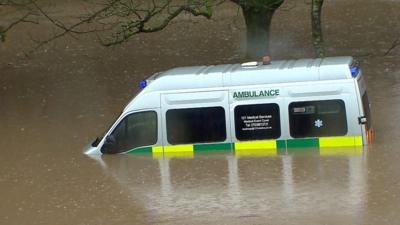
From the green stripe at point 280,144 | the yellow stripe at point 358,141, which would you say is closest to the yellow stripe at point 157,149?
the green stripe at point 280,144

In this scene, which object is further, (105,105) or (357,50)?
(357,50)

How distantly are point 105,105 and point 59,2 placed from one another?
743 inches

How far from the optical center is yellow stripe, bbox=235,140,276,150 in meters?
11.6

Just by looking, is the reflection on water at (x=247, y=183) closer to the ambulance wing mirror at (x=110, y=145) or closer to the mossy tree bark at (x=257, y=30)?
the ambulance wing mirror at (x=110, y=145)

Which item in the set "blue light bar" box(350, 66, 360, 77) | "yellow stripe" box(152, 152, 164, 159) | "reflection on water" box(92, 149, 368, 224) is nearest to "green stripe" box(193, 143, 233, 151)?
"reflection on water" box(92, 149, 368, 224)

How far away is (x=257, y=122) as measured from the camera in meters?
11.7

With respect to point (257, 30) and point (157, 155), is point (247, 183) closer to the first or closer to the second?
point (157, 155)

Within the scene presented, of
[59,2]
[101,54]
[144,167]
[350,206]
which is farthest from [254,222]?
[59,2]

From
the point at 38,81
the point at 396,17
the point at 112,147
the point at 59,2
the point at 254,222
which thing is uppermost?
the point at 59,2

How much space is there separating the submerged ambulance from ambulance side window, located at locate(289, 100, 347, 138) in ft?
0.05

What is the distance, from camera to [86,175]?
11.6m

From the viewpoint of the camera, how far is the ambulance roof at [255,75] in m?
11.5

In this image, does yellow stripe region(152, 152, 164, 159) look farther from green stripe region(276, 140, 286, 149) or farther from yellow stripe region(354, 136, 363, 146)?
yellow stripe region(354, 136, 363, 146)

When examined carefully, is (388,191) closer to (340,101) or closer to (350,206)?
(350,206)
